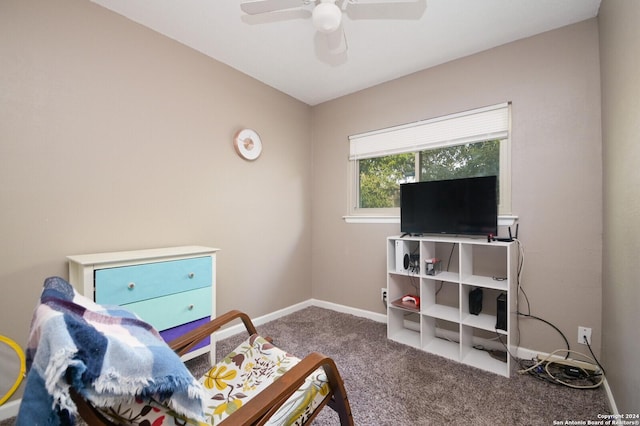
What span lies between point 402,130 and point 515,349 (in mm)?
2093

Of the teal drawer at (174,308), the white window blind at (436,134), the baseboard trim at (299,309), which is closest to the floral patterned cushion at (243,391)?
the teal drawer at (174,308)

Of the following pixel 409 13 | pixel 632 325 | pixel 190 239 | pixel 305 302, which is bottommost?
pixel 305 302

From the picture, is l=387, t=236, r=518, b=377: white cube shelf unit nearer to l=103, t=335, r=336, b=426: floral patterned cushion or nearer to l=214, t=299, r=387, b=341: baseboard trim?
l=214, t=299, r=387, b=341: baseboard trim

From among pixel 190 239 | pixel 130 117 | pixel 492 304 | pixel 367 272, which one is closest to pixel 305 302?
pixel 367 272

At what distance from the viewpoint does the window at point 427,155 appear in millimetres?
2264

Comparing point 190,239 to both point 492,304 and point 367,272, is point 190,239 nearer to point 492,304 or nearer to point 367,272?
point 367,272

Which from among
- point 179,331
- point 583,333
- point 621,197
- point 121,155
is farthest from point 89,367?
point 583,333

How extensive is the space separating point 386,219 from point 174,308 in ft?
6.67

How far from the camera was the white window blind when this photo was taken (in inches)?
89.3

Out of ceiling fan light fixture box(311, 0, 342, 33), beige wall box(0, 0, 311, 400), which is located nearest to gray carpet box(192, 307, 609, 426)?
beige wall box(0, 0, 311, 400)

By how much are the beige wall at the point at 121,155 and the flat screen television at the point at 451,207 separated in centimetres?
142

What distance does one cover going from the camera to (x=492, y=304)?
224 centimetres

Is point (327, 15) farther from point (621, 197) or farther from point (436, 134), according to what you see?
point (621, 197)

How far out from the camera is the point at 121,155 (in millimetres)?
1937
